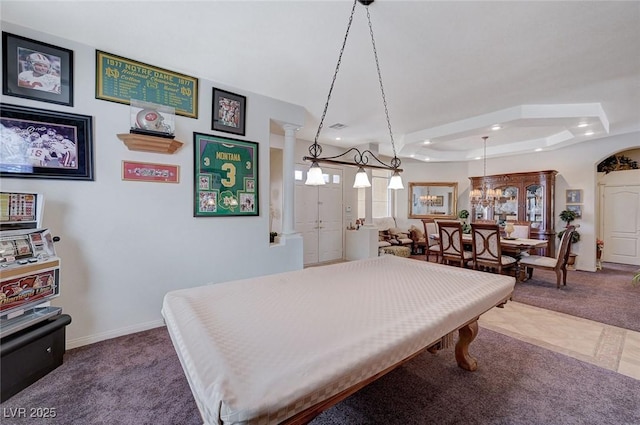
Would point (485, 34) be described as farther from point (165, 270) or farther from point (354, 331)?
point (165, 270)

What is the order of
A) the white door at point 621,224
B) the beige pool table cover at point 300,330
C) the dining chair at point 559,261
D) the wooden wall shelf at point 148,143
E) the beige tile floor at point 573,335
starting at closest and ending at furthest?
the beige pool table cover at point 300,330 → the beige tile floor at point 573,335 → the wooden wall shelf at point 148,143 → the dining chair at point 559,261 → the white door at point 621,224

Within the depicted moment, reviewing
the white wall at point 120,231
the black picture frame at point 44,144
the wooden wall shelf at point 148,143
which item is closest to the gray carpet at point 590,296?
the white wall at point 120,231

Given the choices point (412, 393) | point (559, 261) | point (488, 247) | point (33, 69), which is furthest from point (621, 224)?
point (33, 69)

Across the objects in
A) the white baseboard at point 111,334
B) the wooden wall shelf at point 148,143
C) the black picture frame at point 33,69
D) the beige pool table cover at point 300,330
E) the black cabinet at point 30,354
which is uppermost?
the black picture frame at point 33,69

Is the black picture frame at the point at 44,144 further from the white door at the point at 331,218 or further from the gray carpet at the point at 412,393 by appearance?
the white door at the point at 331,218

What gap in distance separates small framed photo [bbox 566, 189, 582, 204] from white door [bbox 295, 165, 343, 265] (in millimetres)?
4794

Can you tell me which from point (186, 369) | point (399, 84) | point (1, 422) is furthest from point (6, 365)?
point (399, 84)

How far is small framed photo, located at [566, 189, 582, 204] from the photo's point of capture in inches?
217

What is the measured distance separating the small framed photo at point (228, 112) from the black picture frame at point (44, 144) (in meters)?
1.11

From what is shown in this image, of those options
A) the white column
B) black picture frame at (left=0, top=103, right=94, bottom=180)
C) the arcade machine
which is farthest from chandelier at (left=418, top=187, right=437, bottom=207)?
the arcade machine

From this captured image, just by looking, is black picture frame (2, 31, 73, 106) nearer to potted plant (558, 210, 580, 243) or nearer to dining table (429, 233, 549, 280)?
dining table (429, 233, 549, 280)

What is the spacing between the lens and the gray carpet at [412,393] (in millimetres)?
1593

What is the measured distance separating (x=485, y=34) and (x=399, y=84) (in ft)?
3.29

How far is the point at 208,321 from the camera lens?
1.26 m
